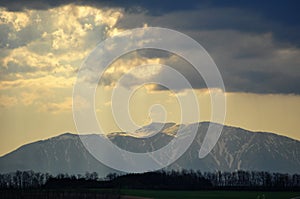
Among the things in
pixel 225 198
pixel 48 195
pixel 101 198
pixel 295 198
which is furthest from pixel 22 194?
pixel 295 198

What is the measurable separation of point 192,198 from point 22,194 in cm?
3949

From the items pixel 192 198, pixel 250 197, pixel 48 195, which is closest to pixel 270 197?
pixel 250 197

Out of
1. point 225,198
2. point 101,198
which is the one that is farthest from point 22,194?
point 225,198

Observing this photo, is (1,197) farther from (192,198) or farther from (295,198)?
(295,198)

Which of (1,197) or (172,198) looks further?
(172,198)

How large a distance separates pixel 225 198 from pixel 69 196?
38718mm

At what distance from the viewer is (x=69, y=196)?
178m

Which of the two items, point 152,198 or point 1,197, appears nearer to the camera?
point 1,197

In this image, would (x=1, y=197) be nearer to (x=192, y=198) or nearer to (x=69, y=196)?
(x=69, y=196)

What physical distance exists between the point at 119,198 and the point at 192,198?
22.9 m

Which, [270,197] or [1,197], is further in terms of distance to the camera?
[270,197]

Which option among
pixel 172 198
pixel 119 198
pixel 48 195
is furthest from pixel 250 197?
pixel 48 195

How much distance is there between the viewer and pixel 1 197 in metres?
172

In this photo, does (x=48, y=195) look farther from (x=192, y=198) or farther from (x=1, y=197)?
(x=192, y=198)
